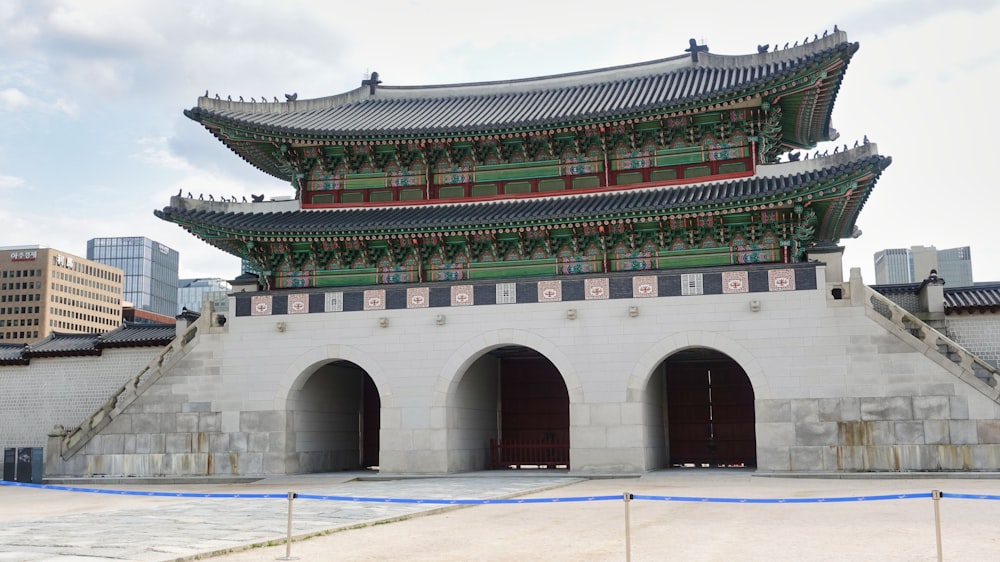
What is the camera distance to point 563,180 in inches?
1110

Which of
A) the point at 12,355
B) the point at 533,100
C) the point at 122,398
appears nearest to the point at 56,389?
the point at 12,355

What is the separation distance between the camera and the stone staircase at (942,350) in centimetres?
2294

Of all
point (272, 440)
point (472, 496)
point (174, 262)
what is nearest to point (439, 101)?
point (272, 440)

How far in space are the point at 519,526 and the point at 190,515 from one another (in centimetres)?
601

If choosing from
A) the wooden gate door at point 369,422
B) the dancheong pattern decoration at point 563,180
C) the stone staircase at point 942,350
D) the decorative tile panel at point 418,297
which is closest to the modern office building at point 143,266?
the wooden gate door at point 369,422

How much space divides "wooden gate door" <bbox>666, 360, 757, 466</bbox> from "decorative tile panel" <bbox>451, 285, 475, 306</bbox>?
780 centimetres

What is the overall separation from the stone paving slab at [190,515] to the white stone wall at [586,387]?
2.04 meters

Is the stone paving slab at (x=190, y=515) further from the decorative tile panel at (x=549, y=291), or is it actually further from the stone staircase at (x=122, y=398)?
the decorative tile panel at (x=549, y=291)

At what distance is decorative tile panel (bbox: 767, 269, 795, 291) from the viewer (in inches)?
978

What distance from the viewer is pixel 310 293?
28.1m

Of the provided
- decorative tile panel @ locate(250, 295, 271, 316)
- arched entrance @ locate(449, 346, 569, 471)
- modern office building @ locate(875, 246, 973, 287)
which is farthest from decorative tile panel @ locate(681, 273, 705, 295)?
modern office building @ locate(875, 246, 973, 287)

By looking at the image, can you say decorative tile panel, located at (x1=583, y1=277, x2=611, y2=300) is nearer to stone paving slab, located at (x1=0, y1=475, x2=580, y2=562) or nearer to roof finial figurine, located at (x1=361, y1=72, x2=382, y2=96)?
stone paving slab, located at (x1=0, y1=475, x2=580, y2=562)

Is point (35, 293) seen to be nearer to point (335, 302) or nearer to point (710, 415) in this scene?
point (335, 302)

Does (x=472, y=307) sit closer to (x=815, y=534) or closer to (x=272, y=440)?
(x=272, y=440)
